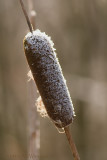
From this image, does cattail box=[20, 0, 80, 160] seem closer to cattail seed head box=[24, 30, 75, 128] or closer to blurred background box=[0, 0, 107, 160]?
cattail seed head box=[24, 30, 75, 128]

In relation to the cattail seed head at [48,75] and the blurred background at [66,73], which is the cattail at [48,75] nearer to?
the cattail seed head at [48,75]

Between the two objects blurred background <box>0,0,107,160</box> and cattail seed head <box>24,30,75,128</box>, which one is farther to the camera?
blurred background <box>0,0,107,160</box>

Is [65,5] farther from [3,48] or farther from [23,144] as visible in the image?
[23,144]

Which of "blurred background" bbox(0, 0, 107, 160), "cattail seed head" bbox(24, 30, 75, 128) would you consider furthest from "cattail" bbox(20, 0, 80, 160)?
"blurred background" bbox(0, 0, 107, 160)

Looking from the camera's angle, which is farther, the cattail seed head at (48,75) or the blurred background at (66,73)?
the blurred background at (66,73)

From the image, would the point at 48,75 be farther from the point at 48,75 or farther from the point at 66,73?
the point at 66,73

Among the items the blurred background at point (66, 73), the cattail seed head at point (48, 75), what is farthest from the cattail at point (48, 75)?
the blurred background at point (66, 73)
